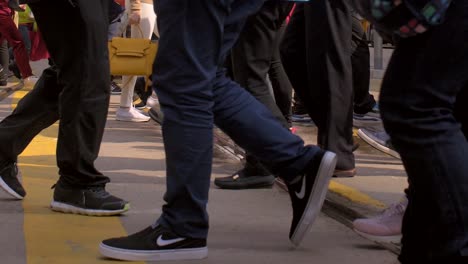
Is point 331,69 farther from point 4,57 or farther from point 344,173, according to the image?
A: point 4,57

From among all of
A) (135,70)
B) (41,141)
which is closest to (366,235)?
(41,141)

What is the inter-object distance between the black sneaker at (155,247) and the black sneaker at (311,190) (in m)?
0.36

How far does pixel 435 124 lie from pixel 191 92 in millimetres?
974

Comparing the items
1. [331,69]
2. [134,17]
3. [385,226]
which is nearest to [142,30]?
[134,17]

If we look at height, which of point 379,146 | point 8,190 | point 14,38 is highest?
point 8,190

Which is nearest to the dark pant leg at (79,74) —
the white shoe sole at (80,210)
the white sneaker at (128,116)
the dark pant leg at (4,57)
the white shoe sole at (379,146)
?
the white shoe sole at (80,210)

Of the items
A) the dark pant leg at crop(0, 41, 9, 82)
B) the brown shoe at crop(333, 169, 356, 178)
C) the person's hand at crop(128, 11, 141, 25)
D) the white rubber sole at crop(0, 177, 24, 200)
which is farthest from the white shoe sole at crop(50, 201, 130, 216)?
the dark pant leg at crop(0, 41, 9, 82)

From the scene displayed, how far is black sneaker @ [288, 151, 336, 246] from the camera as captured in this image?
3.51 meters

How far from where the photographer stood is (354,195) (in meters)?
4.75

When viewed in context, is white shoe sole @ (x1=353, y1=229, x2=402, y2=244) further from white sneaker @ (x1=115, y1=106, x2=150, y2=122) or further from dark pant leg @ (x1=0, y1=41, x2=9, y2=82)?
dark pant leg @ (x1=0, y1=41, x2=9, y2=82)

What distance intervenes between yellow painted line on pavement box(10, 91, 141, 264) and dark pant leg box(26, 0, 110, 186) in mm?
209

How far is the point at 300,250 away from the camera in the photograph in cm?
366

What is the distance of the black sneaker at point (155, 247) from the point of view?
11.2ft

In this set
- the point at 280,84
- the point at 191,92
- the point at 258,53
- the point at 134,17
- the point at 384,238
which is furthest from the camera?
the point at 134,17
